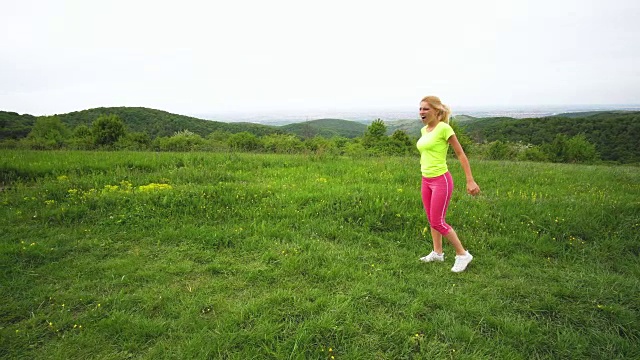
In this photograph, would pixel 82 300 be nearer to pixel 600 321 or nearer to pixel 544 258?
pixel 600 321

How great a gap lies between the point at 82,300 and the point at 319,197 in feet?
14.5

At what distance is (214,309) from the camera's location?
320cm

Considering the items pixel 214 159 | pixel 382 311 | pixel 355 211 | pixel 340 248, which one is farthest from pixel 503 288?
pixel 214 159

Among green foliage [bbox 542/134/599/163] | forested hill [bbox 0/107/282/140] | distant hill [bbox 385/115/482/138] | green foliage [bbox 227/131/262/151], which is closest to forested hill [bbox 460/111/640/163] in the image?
green foliage [bbox 542/134/599/163]

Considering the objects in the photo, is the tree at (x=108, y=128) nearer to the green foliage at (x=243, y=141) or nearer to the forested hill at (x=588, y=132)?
the green foliage at (x=243, y=141)

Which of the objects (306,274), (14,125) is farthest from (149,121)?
(306,274)

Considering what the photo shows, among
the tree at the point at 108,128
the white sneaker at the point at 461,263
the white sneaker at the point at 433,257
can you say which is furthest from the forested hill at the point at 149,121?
the white sneaker at the point at 461,263

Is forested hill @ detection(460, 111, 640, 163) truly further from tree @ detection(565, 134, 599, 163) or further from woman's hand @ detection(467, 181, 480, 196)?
woman's hand @ detection(467, 181, 480, 196)

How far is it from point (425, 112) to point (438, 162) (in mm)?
689

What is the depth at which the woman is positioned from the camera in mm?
3811

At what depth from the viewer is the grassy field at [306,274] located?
9.05 ft

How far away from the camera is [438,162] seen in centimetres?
390

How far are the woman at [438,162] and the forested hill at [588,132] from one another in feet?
235

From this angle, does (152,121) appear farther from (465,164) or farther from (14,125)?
(465,164)
